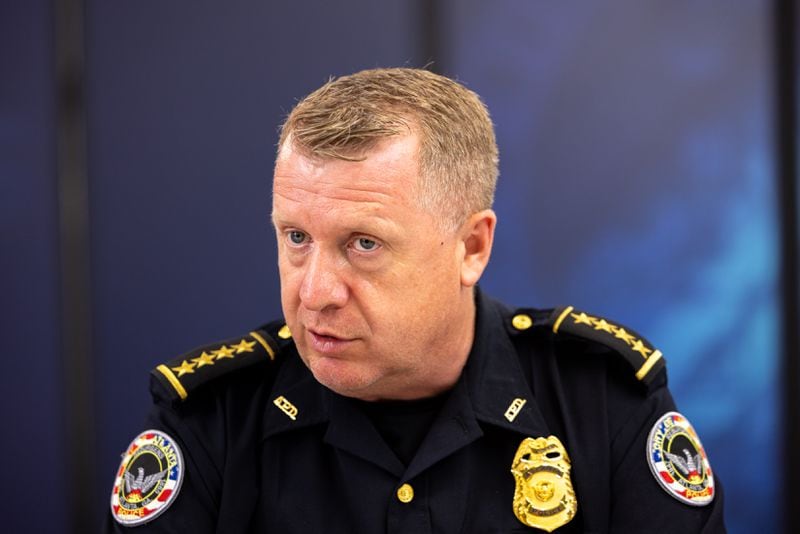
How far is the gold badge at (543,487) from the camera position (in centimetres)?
170

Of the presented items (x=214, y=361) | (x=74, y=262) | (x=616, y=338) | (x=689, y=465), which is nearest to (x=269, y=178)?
(x=74, y=262)

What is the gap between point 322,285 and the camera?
1.54 meters

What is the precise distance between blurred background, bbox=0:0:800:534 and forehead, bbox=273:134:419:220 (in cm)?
165

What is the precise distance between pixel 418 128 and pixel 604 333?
62 cm

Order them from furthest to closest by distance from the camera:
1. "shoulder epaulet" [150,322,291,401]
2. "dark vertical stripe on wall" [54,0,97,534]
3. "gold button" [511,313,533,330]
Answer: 1. "dark vertical stripe on wall" [54,0,97,534]
2. "gold button" [511,313,533,330]
3. "shoulder epaulet" [150,322,291,401]

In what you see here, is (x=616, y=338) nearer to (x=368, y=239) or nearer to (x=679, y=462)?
(x=679, y=462)

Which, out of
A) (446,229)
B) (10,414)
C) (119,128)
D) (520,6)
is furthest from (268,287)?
(446,229)

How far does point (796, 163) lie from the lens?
321cm

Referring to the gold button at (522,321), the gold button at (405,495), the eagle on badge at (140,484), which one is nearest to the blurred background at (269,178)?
the gold button at (522,321)

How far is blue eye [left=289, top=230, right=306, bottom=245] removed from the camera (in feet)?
5.29

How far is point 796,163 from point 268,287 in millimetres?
1958

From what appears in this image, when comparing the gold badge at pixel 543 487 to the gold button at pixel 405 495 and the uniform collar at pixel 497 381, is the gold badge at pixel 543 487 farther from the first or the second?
the gold button at pixel 405 495

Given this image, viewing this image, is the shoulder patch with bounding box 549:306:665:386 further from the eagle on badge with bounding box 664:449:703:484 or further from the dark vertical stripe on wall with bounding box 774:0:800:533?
the dark vertical stripe on wall with bounding box 774:0:800:533

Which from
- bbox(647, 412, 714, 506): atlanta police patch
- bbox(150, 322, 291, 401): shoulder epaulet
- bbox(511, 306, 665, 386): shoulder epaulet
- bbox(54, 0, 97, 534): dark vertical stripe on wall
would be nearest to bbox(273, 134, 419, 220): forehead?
bbox(150, 322, 291, 401): shoulder epaulet
